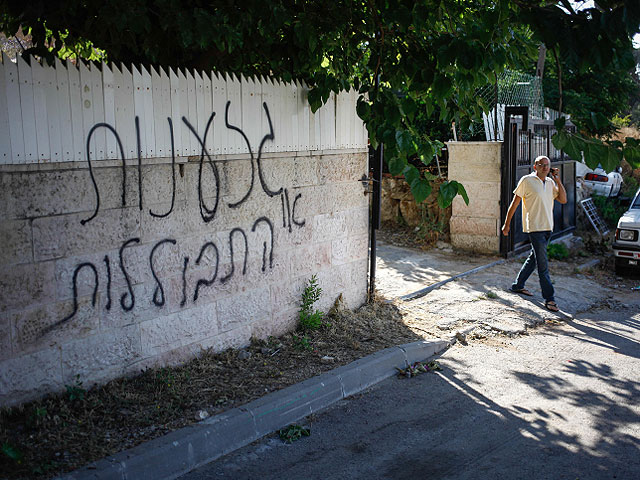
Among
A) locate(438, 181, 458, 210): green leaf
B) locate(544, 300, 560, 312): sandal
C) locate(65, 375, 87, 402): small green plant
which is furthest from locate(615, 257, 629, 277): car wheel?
locate(65, 375, 87, 402): small green plant

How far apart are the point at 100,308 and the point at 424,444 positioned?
2553 mm

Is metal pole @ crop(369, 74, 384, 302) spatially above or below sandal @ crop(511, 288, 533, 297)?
above

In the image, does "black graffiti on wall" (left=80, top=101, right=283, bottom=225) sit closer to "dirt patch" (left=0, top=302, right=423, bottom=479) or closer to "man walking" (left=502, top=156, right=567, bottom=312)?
"dirt patch" (left=0, top=302, right=423, bottom=479)

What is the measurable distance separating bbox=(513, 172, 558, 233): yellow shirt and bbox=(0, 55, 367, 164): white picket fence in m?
3.11

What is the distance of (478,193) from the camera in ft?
34.6

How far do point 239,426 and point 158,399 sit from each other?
0.68m

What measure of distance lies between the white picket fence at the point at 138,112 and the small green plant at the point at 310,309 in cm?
141

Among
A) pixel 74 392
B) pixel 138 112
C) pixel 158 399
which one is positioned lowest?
pixel 158 399

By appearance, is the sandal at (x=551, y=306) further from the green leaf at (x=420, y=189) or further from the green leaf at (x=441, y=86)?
the green leaf at (x=420, y=189)

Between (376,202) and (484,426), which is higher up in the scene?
(376,202)

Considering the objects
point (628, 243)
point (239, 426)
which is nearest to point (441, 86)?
point (239, 426)

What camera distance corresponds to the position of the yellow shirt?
25.5 ft

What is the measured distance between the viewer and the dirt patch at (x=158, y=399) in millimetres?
3734

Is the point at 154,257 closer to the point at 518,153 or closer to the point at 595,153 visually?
the point at 595,153
